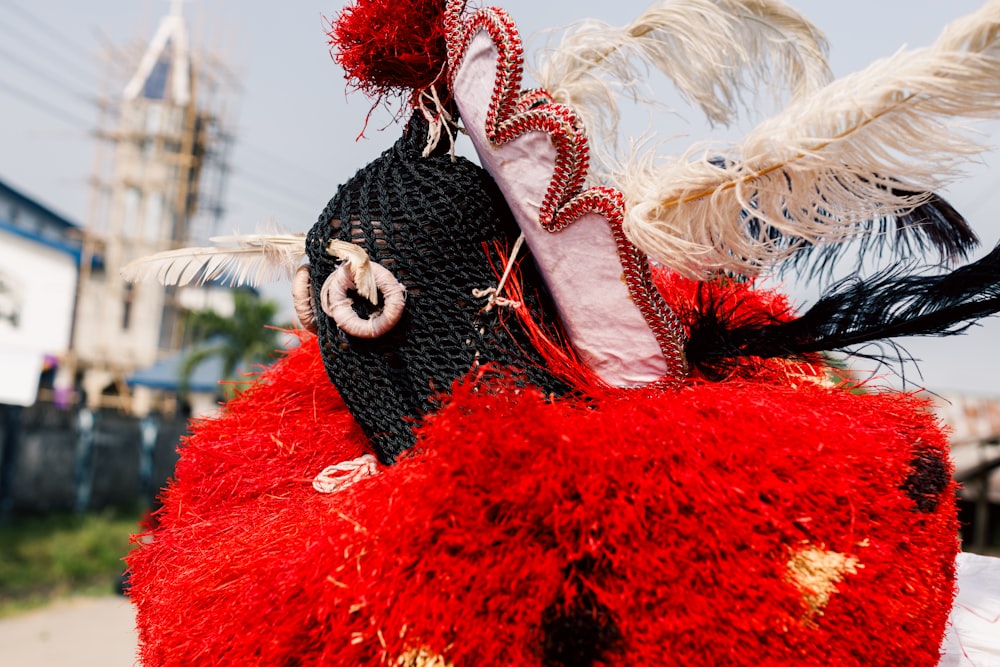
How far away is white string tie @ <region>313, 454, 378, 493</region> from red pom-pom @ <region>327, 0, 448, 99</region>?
45 cm

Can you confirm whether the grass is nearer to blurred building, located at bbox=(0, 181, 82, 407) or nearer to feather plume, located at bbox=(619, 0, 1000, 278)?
blurred building, located at bbox=(0, 181, 82, 407)

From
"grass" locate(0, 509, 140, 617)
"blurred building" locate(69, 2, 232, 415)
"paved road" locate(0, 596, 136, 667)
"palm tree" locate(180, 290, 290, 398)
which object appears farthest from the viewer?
"blurred building" locate(69, 2, 232, 415)

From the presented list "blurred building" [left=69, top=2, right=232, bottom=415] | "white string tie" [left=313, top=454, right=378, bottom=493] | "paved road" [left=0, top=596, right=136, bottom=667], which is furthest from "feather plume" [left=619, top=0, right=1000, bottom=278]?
"blurred building" [left=69, top=2, right=232, bottom=415]

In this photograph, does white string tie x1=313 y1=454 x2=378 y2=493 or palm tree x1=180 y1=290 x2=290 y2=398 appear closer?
white string tie x1=313 y1=454 x2=378 y2=493

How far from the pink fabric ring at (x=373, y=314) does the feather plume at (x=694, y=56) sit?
0.27 m

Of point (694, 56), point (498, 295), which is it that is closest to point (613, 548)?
point (498, 295)

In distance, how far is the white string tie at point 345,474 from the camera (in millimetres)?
871

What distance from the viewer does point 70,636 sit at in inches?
233

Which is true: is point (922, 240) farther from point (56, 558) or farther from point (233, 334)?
point (233, 334)

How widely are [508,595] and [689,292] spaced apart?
55 centimetres

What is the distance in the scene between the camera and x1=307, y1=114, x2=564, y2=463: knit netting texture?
2.74 ft

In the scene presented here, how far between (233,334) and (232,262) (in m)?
11.0

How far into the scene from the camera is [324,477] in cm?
89

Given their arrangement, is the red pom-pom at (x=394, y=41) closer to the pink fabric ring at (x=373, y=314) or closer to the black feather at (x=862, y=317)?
the pink fabric ring at (x=373, y=314)
